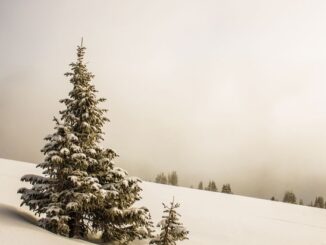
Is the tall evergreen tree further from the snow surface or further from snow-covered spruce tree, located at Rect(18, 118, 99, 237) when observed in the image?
the snow surface

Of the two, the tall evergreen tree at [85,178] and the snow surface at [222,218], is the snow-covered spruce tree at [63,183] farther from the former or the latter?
the snow surface at [222,218]

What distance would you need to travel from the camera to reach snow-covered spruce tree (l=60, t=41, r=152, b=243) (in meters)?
17.0

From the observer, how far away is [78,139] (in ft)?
54.4

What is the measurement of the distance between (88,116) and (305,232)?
26.2 metres

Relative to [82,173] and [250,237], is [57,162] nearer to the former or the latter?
[82,173]

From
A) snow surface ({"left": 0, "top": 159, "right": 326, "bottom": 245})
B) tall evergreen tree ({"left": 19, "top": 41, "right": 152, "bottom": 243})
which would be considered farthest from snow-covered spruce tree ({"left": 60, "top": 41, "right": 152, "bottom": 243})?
snow surface ({"left": 0, "top": 159, "right": 326, "bottom": 245})

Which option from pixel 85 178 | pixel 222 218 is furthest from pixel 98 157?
pixel 222 218

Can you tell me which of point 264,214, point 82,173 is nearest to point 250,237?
point 264,214

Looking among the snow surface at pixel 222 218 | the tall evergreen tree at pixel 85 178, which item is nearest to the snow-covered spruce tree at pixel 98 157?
the tall evergreen tree at pixel 85 178

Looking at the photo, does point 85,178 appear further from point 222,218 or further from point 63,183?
point 222,218

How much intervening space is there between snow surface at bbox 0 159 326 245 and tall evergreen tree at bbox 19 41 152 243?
1.55 m

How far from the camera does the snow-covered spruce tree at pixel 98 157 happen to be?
1705cm

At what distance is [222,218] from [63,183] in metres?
23.2

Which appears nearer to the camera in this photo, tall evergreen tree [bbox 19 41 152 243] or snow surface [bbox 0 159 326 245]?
tall evergreen tree [bbox 19 41 152 243]
